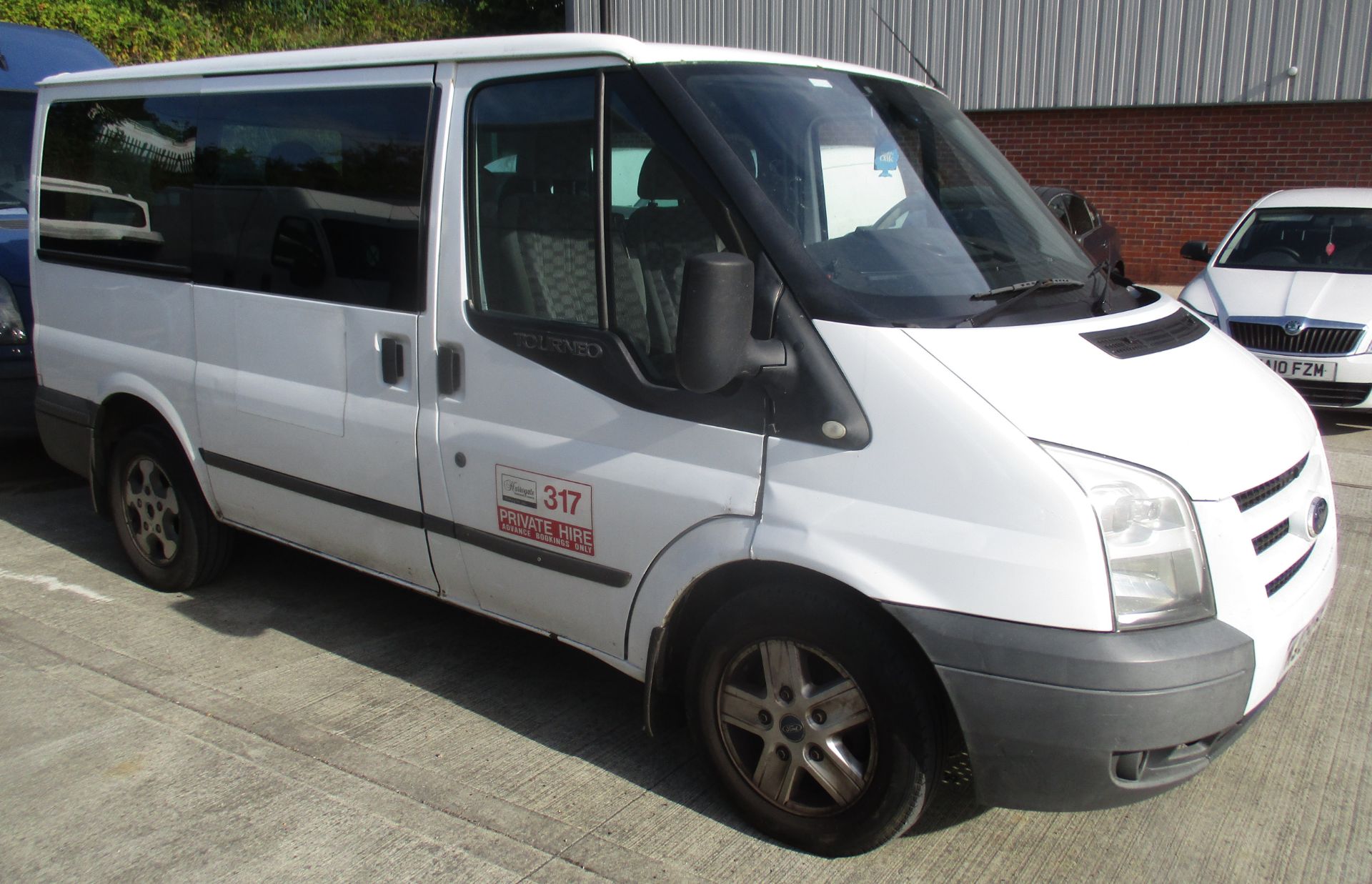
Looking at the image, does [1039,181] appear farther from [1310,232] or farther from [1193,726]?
[1193,726]

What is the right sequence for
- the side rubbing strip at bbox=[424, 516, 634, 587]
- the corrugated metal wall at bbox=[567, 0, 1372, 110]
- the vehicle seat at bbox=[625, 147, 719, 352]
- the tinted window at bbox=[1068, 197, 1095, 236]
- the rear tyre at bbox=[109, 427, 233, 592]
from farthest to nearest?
the corrugated metal wall at bbox=[567, 0, 1372, 110] → the tinted window at bbox=[1068, 197, 1095, 236] → the rear tyre at bbox=[109, 427, 233, 592] → the side rubbing strip at bbox=[424, 516, 634, 587] → the vehicle seat at bbox=[625, 147, 719, 352]

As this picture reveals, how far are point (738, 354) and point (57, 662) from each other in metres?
3.04

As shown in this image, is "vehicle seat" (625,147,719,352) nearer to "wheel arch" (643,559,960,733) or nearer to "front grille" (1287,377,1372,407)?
"wheel arch" (643,559,960,733)

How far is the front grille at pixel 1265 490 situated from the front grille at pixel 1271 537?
78mm

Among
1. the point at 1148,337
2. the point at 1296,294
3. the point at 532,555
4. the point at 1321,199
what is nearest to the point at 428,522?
the point at 532,555

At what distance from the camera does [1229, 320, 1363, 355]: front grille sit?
24.9ft

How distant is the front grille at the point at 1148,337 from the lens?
9.62ft

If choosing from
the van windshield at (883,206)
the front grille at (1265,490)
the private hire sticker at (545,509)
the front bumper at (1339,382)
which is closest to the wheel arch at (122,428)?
the private hire sticker at (545,509)

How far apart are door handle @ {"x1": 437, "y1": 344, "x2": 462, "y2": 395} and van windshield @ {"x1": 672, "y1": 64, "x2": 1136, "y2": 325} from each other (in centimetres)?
108

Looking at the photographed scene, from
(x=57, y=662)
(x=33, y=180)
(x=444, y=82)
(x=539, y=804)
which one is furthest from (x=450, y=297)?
(x=33, y=180)

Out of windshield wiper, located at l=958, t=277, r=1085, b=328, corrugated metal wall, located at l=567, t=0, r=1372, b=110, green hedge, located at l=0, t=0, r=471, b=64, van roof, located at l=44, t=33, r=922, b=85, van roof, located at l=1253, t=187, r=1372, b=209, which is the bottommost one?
windshield wiper, located at l=958, t=277, r=1085, b=328

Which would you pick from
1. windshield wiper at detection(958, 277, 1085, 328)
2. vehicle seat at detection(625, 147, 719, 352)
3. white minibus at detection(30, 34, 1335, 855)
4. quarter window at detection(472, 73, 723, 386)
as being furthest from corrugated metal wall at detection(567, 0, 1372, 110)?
vehicle seat at detection(625, 147, 719, 352)

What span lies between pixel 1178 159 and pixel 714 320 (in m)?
14.1

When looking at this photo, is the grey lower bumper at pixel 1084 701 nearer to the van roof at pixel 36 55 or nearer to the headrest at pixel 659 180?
the headrest at pixel 659 180
